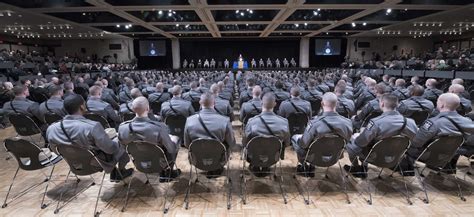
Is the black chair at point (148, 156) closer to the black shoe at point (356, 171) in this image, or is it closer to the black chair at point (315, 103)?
the black shoe at point (356, 171)

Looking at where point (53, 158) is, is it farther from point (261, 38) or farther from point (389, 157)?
point (261, 38)

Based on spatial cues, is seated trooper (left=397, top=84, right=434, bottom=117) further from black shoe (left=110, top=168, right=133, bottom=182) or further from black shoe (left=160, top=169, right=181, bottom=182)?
black shoe (left=110, top=168, right=133, bottom=182)

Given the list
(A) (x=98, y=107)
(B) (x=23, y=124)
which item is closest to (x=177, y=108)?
(A) (x=98, y=107)

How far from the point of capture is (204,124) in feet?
13.7

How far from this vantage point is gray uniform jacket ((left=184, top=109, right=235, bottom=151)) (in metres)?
4.17

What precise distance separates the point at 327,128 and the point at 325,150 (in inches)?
12.2

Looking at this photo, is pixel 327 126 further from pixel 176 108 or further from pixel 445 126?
pixel 176 108

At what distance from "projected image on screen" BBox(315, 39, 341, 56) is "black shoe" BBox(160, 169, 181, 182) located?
29.9m

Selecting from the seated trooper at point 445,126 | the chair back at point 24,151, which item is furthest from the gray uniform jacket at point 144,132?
the seated trooper at point 445,126

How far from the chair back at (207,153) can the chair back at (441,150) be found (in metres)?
2.64

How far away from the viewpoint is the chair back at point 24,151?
3.84 meters

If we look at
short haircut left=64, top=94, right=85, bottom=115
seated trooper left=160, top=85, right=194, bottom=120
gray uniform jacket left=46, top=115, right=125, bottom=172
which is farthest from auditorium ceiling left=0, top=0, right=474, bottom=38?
gray uniform jacket left=46, top=115, right=125, bottom=172

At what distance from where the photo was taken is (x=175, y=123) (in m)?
5.86

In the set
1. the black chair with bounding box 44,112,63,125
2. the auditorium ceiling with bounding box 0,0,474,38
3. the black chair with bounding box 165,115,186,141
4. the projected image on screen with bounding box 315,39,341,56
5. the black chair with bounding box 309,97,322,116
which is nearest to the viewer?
the black chair with bounding box 165,115,186,141
